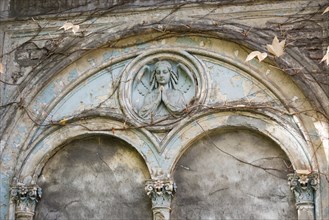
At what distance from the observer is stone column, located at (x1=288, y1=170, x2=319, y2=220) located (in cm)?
959

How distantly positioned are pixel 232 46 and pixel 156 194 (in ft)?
5.85

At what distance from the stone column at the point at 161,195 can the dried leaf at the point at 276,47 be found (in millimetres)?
1701

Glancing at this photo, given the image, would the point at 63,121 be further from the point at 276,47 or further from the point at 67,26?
the point at 276,47

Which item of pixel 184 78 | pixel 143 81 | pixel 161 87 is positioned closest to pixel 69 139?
pixel 143 81

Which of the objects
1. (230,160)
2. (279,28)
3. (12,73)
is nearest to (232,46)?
(279,28)

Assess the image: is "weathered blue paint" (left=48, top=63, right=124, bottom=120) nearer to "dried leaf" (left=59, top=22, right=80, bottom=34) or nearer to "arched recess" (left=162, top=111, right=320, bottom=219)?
"dried leaf" (left=59, top=22, right=80, bottom=34)

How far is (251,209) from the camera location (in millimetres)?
9867

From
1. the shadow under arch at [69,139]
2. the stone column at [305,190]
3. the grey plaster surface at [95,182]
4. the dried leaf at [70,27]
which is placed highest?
the dried leaf at [70,27]

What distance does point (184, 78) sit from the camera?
10.5 m

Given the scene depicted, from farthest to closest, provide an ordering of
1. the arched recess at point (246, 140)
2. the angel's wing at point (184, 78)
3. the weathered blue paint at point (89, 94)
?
the weathered blue paint at point (89, 94)
the angel's wing at point (184, 78)
the arched recess at point (246, 140)

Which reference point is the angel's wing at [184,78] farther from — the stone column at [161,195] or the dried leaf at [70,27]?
the dried leaf at [70,27]

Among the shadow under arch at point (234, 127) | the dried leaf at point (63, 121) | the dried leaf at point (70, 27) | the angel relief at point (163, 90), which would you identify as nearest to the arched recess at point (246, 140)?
the shadow under arch at point (234, 127)

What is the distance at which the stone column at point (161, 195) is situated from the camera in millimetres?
9922

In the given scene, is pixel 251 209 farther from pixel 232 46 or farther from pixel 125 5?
pixel 125 5
